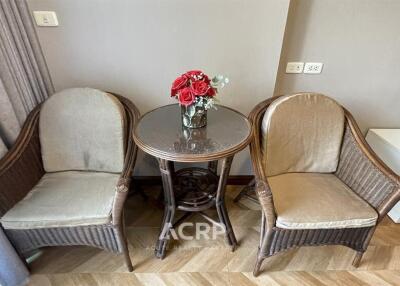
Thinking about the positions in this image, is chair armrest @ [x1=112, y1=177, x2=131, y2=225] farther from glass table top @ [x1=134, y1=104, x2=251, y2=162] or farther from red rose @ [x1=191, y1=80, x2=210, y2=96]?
red rose @ [x1=191, y1=80, x2=210, y2=96]

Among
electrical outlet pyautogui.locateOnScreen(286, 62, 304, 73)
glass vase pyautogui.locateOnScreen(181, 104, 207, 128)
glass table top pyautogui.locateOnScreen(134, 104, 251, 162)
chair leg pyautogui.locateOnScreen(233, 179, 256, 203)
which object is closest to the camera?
glass table top pyautogui.locateOnScreen(134, 104, 251, 162)

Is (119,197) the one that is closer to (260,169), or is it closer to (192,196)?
(192,196)

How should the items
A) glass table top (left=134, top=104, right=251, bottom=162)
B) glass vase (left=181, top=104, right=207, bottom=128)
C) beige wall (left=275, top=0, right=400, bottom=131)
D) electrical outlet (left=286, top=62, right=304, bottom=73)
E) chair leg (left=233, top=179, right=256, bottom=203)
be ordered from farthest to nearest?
chair leg (left=233, top=179, right=256, bottom=203) → electrical outlet (left=286, top=62, right=304, bottom=73) → beige wall (left=275, top=0, right=400, bottom=131) → glass vase (left=181, top=104, right=207, bottom=128) → glass table top (left=134, top=104, right=251, bottom=162)

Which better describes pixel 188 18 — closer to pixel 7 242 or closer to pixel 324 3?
pixel 324 3

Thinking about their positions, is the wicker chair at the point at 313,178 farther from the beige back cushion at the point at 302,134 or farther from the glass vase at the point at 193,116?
the glass vase at the point at 193,116

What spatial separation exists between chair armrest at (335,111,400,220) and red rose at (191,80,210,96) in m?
0.91

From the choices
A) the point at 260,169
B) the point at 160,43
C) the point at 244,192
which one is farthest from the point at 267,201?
the point at 160,43

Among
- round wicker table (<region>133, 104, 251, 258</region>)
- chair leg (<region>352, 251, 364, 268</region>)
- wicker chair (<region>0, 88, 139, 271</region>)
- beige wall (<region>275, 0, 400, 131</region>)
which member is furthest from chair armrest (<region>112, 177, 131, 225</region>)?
chair leg (<region>352, 251, 364, 268</region>)

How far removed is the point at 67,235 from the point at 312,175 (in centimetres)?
143

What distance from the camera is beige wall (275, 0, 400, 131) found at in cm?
154

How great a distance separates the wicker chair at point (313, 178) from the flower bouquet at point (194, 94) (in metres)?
0.33

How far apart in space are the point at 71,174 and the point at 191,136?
789mm

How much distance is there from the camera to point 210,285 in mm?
1396

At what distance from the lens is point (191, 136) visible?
131cm
